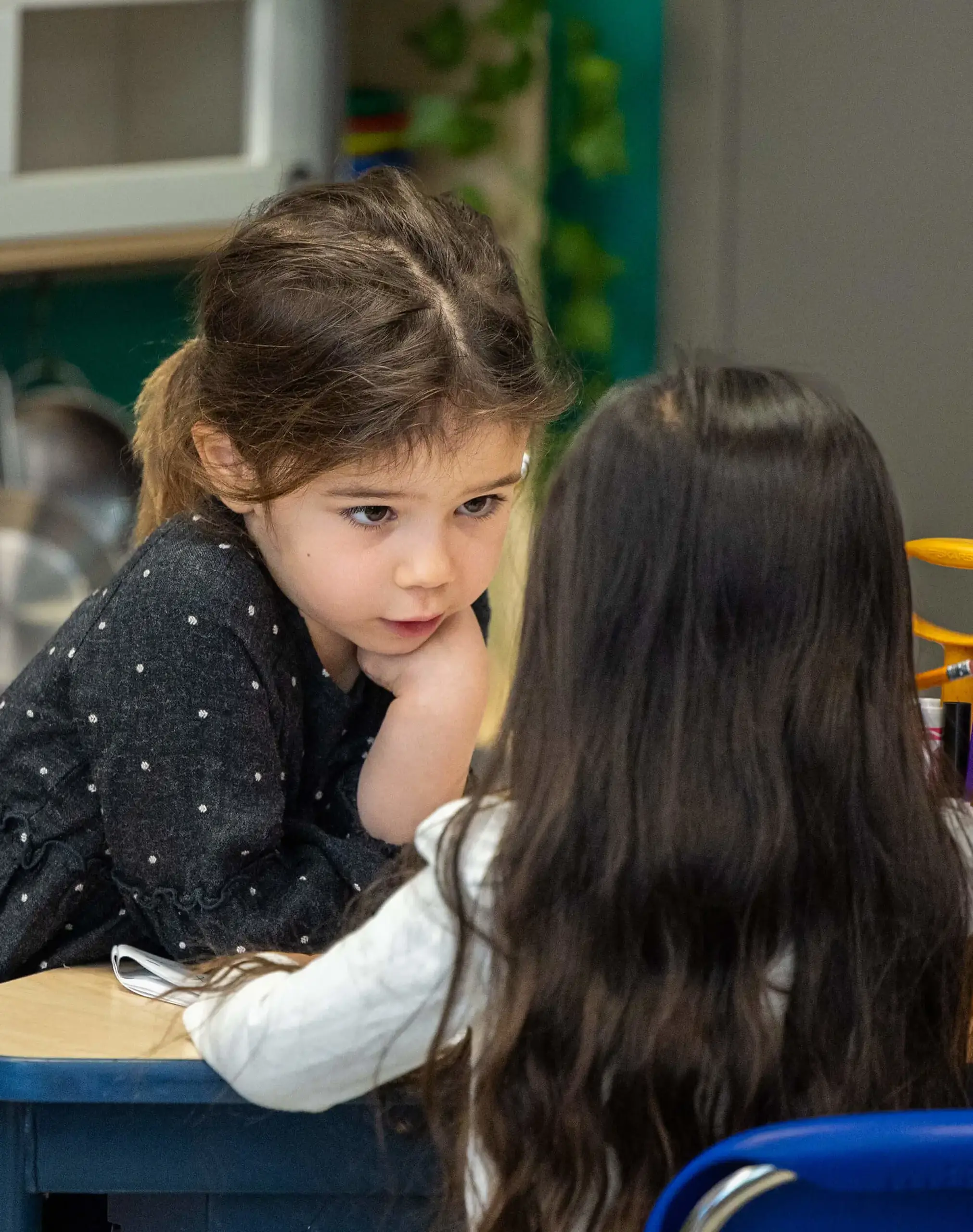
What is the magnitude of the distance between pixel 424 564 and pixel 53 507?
157cm

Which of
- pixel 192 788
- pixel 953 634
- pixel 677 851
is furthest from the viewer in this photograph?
pixel 953 634

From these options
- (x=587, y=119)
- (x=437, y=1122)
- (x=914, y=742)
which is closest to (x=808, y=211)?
(x=587, y=119)

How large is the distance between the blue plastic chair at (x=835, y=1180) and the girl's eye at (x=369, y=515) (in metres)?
0.44

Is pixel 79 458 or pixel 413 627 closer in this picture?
pixel 413 627

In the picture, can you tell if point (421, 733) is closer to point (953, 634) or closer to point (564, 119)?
point (953, 634)

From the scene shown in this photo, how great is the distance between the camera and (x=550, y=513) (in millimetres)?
713

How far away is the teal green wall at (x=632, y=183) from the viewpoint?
2.54 metres

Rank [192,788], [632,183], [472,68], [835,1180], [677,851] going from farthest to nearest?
1. [472,68]
2. [632,183]
3. [192,788]
4. [677,851]
5. [835,1180]

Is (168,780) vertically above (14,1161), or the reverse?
(168,780)

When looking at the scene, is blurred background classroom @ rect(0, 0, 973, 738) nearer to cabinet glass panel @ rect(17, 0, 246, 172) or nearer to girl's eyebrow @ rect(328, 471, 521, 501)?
cabinet glass panel @ rect(17, 0, 246, 172)

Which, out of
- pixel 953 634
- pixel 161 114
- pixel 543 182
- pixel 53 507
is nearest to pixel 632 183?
pixel 543 182

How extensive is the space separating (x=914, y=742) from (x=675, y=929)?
14cm

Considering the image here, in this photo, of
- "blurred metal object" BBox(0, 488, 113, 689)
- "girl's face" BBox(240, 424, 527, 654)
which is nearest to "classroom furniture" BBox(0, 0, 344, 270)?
"blurred metal object" BBox(0, 488, 113, 689)

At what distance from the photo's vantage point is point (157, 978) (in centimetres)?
85
